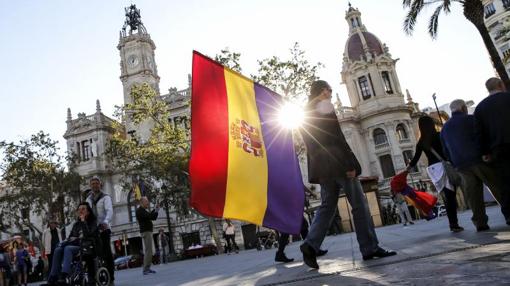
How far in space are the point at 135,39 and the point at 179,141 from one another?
974 inches

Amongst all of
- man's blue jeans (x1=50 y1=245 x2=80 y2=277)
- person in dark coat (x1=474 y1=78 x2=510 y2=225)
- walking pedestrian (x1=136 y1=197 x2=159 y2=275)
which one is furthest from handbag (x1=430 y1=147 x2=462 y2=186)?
walking pedestrian (x1=136 y1=197 x2=159 y2=275)

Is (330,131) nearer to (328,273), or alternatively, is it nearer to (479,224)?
(328,273)

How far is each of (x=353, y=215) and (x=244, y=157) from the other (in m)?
1.22

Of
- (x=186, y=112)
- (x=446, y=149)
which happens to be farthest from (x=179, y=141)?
(x=446, y=149)

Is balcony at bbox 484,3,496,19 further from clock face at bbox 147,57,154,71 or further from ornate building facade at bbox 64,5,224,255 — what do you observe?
clock face at bbox 147,57,154,71

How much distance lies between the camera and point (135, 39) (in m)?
45.7

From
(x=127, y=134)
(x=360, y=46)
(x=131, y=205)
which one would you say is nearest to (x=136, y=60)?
(x=127, y=134)

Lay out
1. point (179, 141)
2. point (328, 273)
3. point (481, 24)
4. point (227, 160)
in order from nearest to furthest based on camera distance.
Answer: point (328, 273) < point (227, 160) < point (481, 24) < point (179, 141)

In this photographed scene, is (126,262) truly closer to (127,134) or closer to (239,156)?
(127,134)

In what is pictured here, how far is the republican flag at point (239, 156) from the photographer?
3895mm

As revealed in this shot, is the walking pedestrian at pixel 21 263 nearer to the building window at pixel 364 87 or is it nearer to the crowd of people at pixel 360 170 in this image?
the crowd of people at pixel 360 170

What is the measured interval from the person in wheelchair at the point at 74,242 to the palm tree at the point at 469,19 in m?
13.7

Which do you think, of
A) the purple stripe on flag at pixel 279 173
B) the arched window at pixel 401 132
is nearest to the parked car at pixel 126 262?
the arched window at pixel 401 132

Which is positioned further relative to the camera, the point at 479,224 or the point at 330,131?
the point at 479,224
